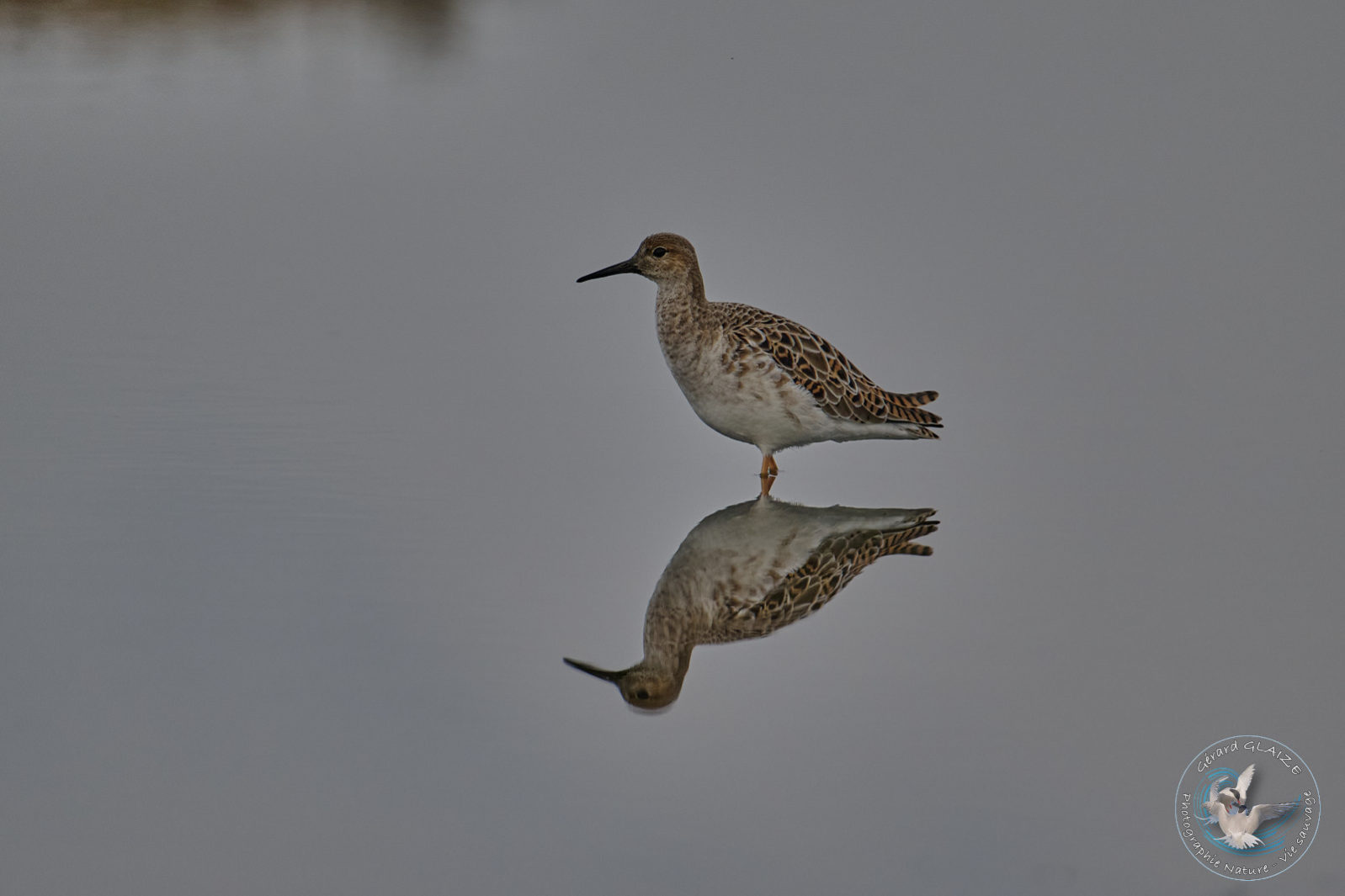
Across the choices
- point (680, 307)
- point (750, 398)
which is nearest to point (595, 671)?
point (750, 398)

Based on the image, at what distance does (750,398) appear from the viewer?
31.8 feet

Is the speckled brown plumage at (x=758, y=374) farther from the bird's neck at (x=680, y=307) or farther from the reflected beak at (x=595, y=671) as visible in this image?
the reflected beak at (x=595, y=671)

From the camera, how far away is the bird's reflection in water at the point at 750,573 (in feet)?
22.7

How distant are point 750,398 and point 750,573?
2.07m

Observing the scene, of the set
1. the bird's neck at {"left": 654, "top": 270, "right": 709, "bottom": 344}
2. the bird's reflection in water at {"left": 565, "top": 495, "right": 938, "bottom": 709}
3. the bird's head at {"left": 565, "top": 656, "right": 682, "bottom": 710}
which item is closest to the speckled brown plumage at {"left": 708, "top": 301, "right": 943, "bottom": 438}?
the bird's neck at {"left": 654, "top": 270, "right": 709, "bottom": 344}

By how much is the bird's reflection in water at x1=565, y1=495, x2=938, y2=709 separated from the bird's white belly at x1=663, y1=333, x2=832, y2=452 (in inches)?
23.5

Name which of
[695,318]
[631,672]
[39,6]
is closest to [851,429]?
[695,318]

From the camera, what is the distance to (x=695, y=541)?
8.32 metres

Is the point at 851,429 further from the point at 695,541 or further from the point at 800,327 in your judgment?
the point at 695,541

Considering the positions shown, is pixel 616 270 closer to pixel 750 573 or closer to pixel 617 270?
pixel 617 270

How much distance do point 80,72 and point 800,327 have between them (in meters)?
12.2

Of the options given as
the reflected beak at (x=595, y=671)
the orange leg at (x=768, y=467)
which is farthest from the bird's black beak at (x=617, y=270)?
the reflected beak at (x=595, y=671)

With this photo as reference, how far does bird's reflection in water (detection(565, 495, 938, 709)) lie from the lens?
6.91m

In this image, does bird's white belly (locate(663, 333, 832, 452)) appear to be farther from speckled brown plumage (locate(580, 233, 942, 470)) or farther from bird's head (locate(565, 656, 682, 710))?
bird's head (locate(565, 656, 682, 710))
